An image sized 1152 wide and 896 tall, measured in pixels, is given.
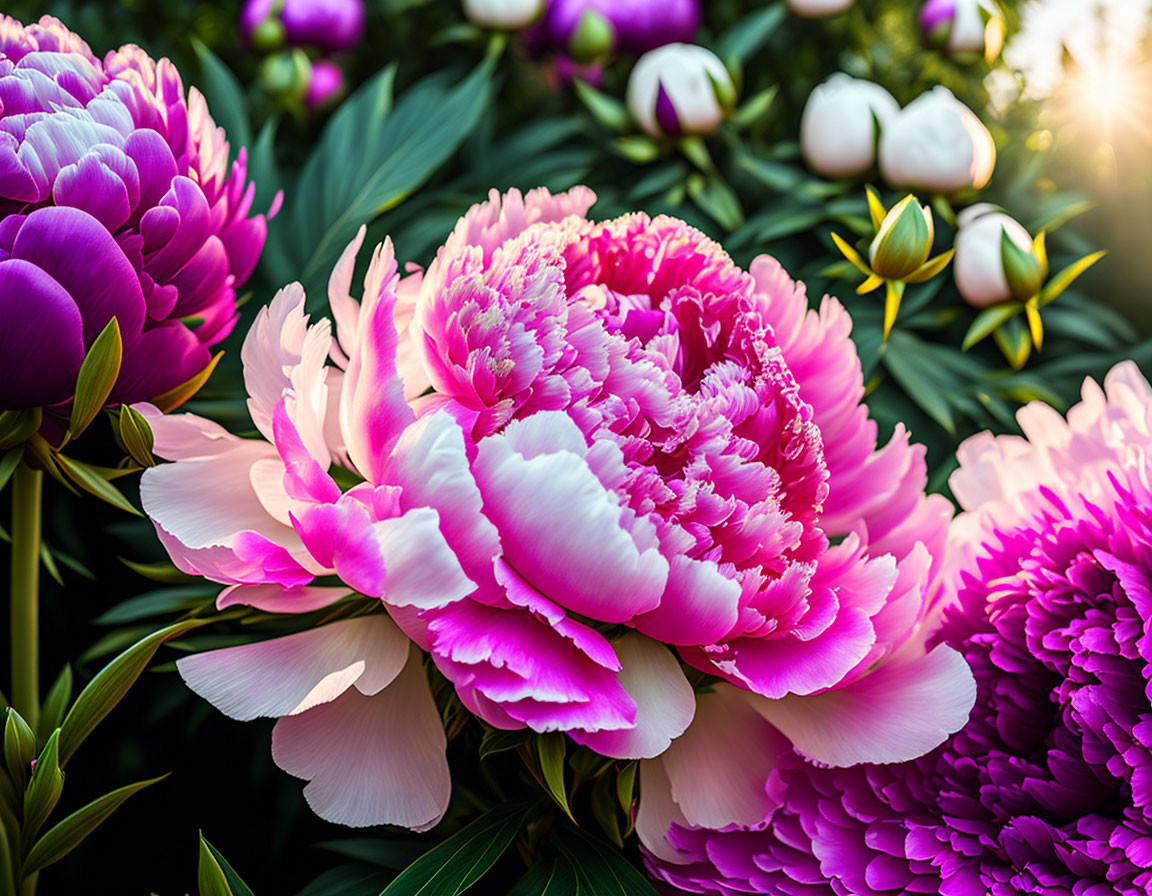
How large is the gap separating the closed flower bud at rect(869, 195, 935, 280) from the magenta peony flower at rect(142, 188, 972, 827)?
→ 0.21ft

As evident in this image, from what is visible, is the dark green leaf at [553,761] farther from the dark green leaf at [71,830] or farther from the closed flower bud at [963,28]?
the closed flower bud at [963,28]

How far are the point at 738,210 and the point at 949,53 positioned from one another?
0.17 m

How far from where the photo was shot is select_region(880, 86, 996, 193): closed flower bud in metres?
0.45

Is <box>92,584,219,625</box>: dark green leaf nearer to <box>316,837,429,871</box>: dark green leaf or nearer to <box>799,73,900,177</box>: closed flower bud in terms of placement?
<box>316,837,429,871</box>: dark green leaf

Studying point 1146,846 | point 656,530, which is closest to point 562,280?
point 656,530

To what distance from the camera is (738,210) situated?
0.52 m

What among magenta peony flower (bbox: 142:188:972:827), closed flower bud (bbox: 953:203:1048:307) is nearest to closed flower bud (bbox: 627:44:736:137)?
closed flower bud (bbox: 953:203:1048:307)

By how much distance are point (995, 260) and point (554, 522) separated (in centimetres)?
30

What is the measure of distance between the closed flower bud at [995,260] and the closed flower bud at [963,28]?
0.16 m

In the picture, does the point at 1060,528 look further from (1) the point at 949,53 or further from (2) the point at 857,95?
(1) the point at 949,53

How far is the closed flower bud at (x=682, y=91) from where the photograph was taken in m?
0.50

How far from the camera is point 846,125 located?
1.59 feet

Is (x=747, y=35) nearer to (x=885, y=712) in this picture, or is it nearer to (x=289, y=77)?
(x=289, y=77)

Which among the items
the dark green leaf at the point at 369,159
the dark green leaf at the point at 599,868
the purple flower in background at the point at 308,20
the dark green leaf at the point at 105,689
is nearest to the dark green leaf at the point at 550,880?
the dark green leaf at the point at 599,868
